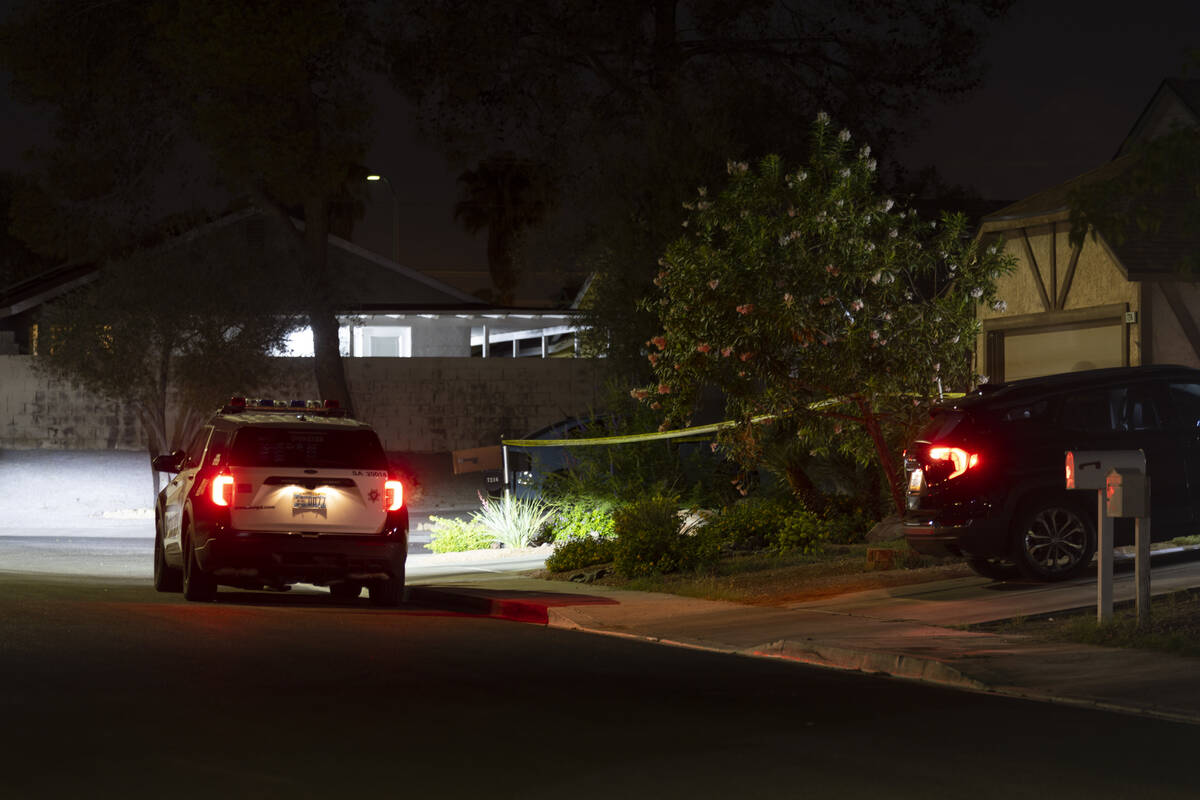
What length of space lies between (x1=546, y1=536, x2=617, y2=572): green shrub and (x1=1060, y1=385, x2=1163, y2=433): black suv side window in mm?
6047

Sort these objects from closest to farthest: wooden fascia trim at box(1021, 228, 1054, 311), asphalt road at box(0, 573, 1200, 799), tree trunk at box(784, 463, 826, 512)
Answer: asphalt road at box(0, 573, 1200, 799) < tree trunk at box(784, 463, 826, 512) < wooden fascia trim at box(1021, 228, 1054, 311)

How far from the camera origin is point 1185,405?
49.8ft

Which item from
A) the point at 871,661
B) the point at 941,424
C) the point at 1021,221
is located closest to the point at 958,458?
the point at 941,424

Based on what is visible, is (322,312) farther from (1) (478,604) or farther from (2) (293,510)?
(2) (293,510)

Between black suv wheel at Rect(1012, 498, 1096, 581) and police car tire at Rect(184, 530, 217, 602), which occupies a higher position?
black suv wheel at Rect(1012, 498, 1096, 581)

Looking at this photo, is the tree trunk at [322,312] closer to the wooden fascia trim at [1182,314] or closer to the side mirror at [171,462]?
the side mirror at [171,462]

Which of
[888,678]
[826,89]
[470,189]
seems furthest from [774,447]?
[470,189]

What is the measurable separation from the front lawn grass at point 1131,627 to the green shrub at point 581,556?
6943 mm

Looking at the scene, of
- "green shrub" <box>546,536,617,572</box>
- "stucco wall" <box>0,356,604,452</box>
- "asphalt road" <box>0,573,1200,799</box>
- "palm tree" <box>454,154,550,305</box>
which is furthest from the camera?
"palm tree" <box>454,154,550,305</box>

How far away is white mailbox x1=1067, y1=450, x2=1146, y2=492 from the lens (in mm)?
12477

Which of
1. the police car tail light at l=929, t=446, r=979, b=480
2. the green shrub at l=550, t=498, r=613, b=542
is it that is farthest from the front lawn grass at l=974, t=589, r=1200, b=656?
the green shrub at l=550, t=498, r=613, b=542

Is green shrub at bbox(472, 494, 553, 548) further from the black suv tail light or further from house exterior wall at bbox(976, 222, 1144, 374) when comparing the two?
the black suv tail light

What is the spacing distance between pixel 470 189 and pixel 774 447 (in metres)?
57.0

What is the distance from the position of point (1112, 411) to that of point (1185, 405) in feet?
2.40
